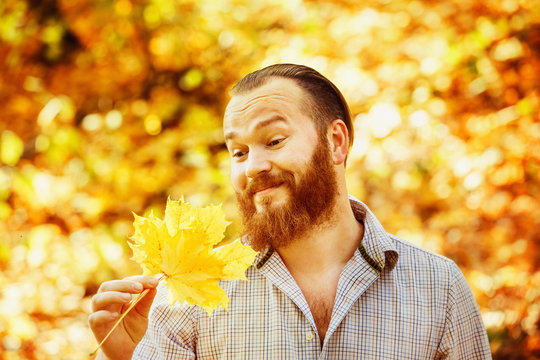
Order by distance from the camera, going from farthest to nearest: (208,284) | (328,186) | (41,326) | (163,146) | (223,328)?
(163,146) → (41,326) → (328,186) → (223,328) → (208,284)

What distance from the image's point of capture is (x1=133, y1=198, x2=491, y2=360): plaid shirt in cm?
168

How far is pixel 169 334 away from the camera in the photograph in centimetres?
171

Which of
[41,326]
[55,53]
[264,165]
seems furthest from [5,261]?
[264,165]

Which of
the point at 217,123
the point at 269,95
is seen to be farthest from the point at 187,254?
the point at 217,123

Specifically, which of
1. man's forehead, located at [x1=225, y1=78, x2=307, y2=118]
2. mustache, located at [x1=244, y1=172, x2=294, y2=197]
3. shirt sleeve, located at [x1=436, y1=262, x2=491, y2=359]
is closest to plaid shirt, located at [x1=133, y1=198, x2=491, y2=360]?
shirt sleeve, located at [x1=436, y1=262, x2=491, y2=359]

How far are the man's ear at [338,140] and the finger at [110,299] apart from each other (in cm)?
98

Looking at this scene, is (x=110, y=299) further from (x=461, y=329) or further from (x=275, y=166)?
(x=461, y=329)

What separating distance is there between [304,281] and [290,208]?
0.92 ft

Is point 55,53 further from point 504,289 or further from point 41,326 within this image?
point 504,289

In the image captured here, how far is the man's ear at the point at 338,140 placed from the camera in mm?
2000

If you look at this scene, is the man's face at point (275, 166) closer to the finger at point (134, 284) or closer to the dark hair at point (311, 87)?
the dark hair at point (311, 87)

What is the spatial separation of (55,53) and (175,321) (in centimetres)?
415

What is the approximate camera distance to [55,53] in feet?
16.5

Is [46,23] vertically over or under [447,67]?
over
